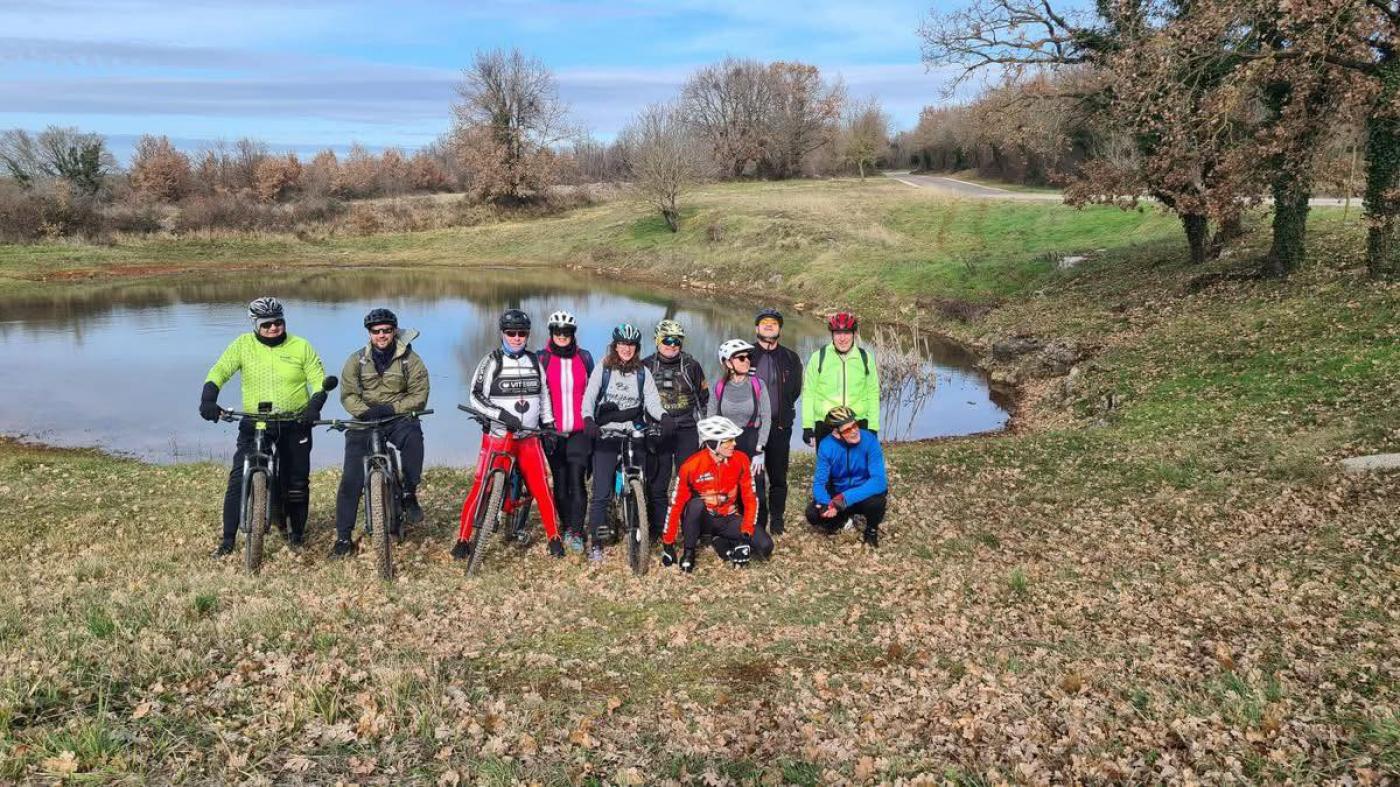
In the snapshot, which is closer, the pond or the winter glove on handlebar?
the winter glove on handlebar

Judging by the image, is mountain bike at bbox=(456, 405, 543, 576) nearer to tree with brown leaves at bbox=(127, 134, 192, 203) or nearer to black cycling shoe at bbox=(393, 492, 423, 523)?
black cycling shoe at bbox=(393, 492, 423, 523)

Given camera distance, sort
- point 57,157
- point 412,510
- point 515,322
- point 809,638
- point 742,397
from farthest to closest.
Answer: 1. point 57,157
2. point 412,510
3. point 742,397
4. point 515,322
5. point 809,638

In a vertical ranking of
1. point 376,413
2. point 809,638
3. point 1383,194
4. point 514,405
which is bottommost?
point 809,638

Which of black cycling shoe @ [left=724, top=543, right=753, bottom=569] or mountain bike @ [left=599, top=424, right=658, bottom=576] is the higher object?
mountain bike @ [left=599, top=424, right=658, bottom=576]

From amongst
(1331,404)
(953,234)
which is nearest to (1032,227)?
(953,234)

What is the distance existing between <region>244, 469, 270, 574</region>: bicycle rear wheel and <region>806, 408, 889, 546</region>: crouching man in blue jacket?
5729 mm

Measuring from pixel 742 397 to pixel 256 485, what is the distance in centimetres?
495

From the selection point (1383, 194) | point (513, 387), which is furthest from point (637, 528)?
point (1383, 194)

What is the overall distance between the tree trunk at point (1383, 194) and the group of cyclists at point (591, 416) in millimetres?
15897

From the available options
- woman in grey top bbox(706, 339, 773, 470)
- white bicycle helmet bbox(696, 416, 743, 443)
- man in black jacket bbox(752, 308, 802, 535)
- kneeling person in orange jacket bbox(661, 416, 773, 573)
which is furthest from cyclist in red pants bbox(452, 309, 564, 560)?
man in black jacket bbox(752, 308, 802, 535)

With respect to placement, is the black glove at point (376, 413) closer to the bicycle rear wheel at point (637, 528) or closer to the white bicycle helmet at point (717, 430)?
the bicycle rear wheel at point (637, 528)

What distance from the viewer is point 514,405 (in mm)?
8695

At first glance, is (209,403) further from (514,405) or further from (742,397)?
(742,397)

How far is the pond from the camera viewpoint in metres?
19.8
